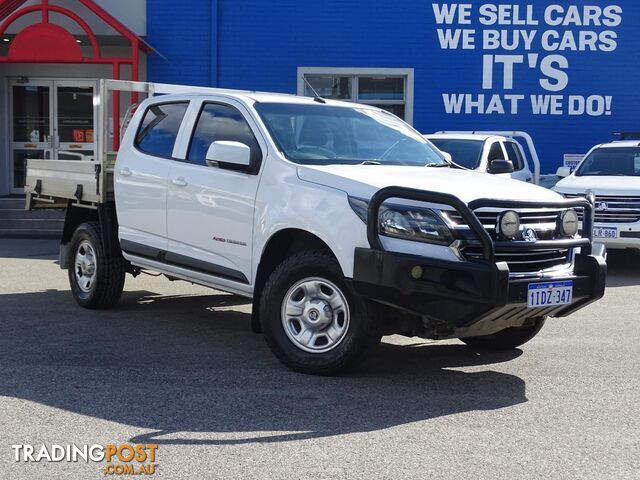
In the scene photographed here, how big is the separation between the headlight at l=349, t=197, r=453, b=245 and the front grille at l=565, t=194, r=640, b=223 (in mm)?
6515

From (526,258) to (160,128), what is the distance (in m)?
3.55

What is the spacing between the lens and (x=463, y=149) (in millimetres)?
12742

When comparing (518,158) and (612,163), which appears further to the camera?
(518,158)

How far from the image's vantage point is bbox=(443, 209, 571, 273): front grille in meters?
5.36

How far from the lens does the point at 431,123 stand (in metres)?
18.5

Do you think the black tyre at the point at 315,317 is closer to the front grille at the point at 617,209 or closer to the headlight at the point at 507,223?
the headlight at the point at 507,223

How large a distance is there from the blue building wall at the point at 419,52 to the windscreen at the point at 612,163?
215 inches

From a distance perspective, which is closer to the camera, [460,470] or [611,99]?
[460,470]

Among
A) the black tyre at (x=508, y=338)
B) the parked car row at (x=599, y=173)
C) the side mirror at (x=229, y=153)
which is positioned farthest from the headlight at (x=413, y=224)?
the parked car row at (x=599, y=173)

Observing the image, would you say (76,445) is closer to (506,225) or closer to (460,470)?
(460,470)

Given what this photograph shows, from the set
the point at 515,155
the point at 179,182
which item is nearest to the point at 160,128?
the point at 179,182

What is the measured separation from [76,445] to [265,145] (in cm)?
271

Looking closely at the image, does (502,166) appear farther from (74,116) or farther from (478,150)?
(74,116)

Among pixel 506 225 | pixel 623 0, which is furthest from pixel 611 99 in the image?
pixel 506 225
